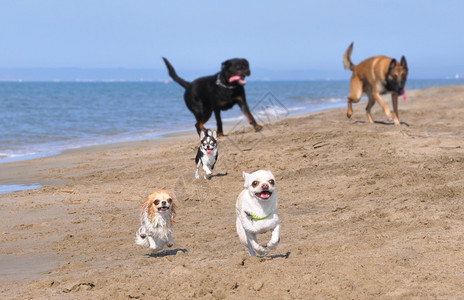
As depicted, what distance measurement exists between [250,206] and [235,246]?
3.70ft

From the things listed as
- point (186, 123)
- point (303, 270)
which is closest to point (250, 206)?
point (303, 270)

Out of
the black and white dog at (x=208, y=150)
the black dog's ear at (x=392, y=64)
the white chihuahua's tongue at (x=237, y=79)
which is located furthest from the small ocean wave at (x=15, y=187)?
the black dog's ear at (x=392, y=64)

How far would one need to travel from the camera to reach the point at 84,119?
27.3m

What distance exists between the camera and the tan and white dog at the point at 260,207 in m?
4.89

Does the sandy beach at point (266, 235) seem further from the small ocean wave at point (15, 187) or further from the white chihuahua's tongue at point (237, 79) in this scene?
the white chihuahua's tongue at point (237, 79)

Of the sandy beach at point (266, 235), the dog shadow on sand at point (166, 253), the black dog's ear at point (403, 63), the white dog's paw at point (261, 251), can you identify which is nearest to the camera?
the sandy beach at point (266, 235)

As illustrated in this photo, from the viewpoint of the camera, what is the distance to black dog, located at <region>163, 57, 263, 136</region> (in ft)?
44.9

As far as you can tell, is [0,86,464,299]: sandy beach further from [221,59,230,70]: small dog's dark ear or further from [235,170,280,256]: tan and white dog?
[221,59,230,70]: small dog's dark ear

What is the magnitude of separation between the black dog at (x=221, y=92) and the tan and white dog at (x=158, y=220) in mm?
7585

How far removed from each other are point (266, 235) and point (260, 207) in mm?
1502

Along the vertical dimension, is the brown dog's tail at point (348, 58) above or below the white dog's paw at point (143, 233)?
above

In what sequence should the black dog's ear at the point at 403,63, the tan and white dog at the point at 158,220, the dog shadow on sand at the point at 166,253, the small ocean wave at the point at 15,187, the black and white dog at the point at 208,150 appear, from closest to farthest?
the tan and white dog at the point at 158,220, the dog shadow on sand at the point at 166,253, the black and white dog at the point at 208,150, the small ocean wave at the point at 15,187, the black dog's ear at the point at 403,63

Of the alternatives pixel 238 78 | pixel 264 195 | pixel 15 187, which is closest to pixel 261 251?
pixel 264 195

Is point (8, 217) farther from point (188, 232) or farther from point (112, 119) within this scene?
point (112, 119)
